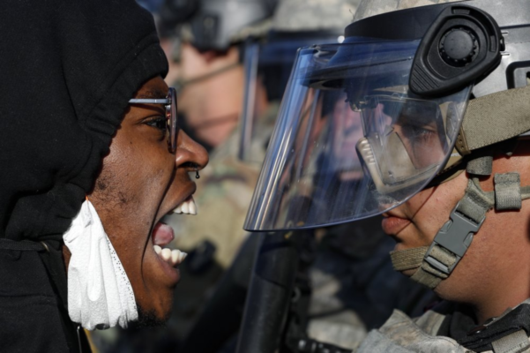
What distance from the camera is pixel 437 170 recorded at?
1.81 m

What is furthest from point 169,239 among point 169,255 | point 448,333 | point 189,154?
point 448,333

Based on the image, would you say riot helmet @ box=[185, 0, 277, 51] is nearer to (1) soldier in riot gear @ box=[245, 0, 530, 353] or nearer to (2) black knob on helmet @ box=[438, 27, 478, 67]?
(1) soldier in riot gear @ box=[245, 0, 530, 353]

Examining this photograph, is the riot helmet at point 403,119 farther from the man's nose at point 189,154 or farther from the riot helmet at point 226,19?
the riot helmet at point 226,19

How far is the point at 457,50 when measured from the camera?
1.73m

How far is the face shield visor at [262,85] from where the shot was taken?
504cm

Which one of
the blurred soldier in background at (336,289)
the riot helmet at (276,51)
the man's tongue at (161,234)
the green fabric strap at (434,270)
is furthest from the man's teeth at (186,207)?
the riot helmet at (276,51)

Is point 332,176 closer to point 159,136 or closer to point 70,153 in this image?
point 159,136

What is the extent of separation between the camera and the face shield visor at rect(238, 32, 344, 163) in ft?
16.5

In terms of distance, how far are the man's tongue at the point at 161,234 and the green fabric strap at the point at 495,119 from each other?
1040 mm

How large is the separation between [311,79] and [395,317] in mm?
802

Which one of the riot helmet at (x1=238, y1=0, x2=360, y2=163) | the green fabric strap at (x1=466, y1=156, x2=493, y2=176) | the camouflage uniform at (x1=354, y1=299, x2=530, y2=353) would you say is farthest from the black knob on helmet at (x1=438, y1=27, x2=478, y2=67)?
the riot helmet at (x1=238, y1=0, x2=360, y2=163)

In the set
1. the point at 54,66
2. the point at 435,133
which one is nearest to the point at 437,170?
the point at 435,133

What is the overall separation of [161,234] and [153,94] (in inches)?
21.2

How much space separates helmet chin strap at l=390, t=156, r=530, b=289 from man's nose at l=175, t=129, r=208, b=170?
714mm
